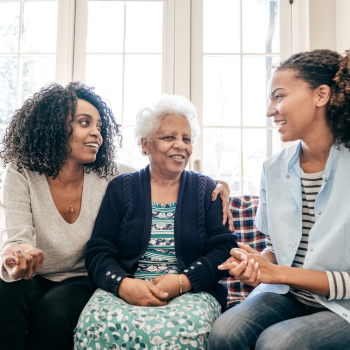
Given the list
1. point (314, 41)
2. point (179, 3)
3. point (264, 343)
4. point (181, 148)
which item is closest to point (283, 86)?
point (181, 148)

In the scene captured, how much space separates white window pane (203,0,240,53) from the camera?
2.48 metres

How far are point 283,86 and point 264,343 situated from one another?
3.05ft

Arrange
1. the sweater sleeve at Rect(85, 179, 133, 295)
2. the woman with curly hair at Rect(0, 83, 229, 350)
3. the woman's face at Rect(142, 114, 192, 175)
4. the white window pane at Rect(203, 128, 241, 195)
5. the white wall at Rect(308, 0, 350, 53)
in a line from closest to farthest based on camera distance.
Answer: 1. the woman with curly hair at Rect(0, 83, 229, 350)
2. the sweater sleeve at Rect(85, 179, 133, 295)
3. the woman's face at Rect(142, 114, 192, 175)
4. the white wall at Rect(308, 0, 350, 53)
5. the white window pane at Rect(203, 128, 241, 195)

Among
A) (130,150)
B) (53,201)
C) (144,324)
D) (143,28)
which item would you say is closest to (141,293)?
(144,324)

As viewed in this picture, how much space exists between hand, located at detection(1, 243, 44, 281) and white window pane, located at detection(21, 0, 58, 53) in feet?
6.14

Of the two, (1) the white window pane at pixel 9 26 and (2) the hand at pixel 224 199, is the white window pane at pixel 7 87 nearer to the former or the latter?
(1) the white window pane at pixel 9 26

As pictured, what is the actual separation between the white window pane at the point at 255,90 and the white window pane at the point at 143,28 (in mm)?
689

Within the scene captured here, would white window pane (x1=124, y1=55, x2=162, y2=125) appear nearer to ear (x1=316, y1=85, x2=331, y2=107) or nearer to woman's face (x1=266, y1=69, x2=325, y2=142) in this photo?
woman's face (x1=266, y1=69, x2=325, y2=142)

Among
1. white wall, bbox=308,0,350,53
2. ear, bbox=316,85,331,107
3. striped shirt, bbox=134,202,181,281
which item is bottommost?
striped shirt, bbox=134,202,181,281

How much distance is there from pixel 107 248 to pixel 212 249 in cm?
46

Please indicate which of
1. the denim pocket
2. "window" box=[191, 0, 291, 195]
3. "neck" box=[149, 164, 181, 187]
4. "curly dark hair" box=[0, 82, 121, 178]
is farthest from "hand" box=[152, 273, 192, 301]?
"window" box=[191, 0, 291, 195]

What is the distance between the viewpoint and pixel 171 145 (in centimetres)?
157

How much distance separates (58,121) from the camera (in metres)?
1.54

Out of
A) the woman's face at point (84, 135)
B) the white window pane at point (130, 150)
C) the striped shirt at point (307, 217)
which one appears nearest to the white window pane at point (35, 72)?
the white window pane at point (130, 150)
